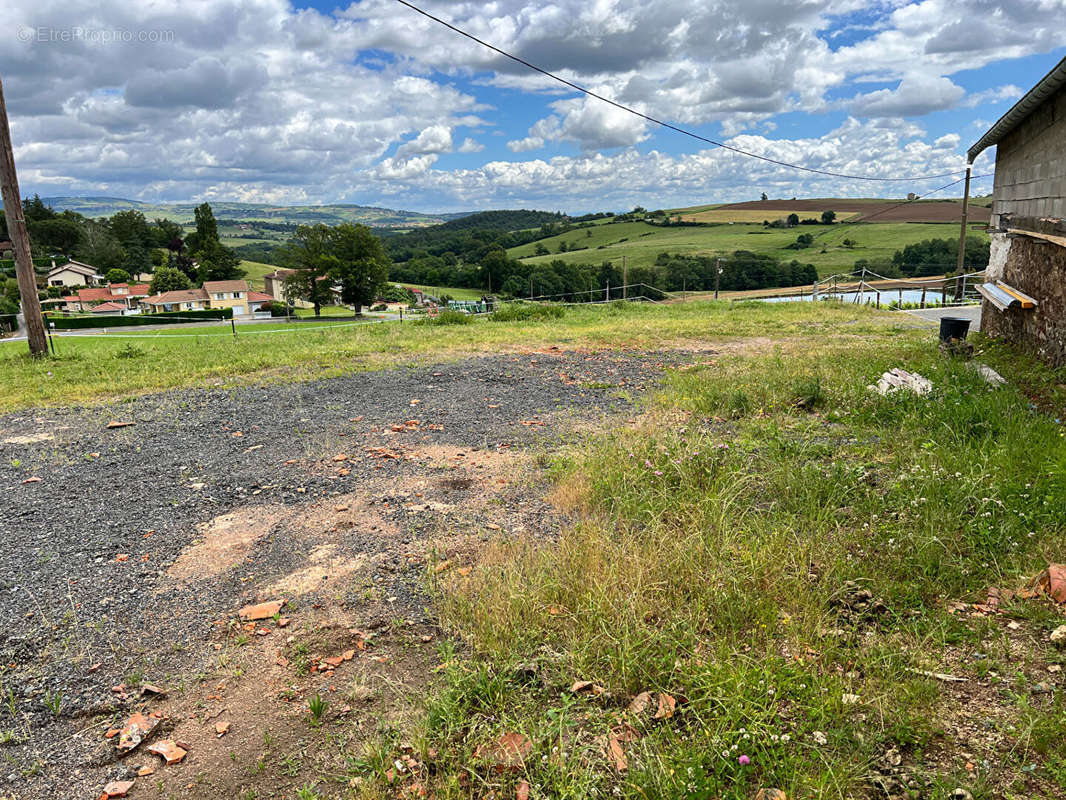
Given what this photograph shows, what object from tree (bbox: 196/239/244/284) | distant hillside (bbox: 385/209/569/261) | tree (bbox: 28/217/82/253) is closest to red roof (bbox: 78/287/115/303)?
tree (bbox: 196/239/244/284)

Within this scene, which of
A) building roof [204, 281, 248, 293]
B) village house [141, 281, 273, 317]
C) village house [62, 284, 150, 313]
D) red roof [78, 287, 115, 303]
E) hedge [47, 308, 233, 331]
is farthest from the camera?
building roof [204, 281, 248, 293]

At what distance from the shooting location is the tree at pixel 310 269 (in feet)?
218

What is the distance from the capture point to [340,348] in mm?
13883

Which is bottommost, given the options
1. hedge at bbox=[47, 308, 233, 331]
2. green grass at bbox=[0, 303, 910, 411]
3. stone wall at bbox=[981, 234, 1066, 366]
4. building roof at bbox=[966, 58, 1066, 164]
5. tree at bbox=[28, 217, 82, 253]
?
hedge at bbox=[47, 308, 233, 331]

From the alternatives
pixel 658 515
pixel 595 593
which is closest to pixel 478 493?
pixel 658 515

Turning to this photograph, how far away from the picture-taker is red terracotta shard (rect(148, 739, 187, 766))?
2.48 metres

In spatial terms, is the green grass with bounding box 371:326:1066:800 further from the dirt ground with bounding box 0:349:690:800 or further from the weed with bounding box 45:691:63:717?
the weed with bounding box 45:691:63:717

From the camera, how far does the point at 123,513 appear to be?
4.94 meters

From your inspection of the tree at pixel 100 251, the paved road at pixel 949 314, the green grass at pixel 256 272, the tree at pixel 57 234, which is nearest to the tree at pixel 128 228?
the tree at pixel 100 251

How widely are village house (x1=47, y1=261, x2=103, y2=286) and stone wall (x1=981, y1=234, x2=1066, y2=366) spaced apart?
368ft

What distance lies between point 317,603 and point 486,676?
1335mm

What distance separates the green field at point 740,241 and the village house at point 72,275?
66.7 meters

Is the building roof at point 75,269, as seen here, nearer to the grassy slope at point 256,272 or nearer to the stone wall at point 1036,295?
the grassy slope at point 256,272

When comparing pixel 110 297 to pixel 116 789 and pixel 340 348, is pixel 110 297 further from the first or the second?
pixel 116 789
